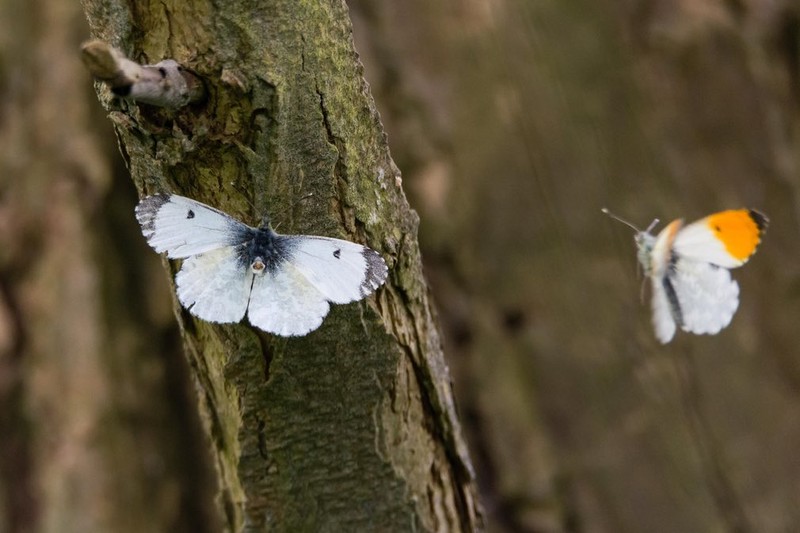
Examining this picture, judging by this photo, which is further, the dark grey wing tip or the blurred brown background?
the blurred brown background

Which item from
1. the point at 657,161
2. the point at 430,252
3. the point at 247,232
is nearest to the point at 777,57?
the point at 657,161

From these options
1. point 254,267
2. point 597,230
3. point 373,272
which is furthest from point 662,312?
point 597,230

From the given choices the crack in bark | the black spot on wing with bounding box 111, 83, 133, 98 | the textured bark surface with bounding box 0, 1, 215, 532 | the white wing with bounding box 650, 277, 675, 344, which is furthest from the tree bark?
the crack in bark

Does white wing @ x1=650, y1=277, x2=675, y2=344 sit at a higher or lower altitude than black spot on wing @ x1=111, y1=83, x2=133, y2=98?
lower

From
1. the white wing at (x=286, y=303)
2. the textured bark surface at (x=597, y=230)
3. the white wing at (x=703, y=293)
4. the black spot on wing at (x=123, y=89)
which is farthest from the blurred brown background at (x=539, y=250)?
the black spot on wing at (x=123, y=89)

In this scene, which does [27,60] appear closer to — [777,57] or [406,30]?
[406,30]

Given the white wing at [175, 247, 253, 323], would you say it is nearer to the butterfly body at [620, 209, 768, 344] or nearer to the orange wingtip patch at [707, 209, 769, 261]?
the butterfly body at [620, 209, 768, 344]

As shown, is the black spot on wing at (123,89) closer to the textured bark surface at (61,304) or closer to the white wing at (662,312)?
the white wing at (662,312)
